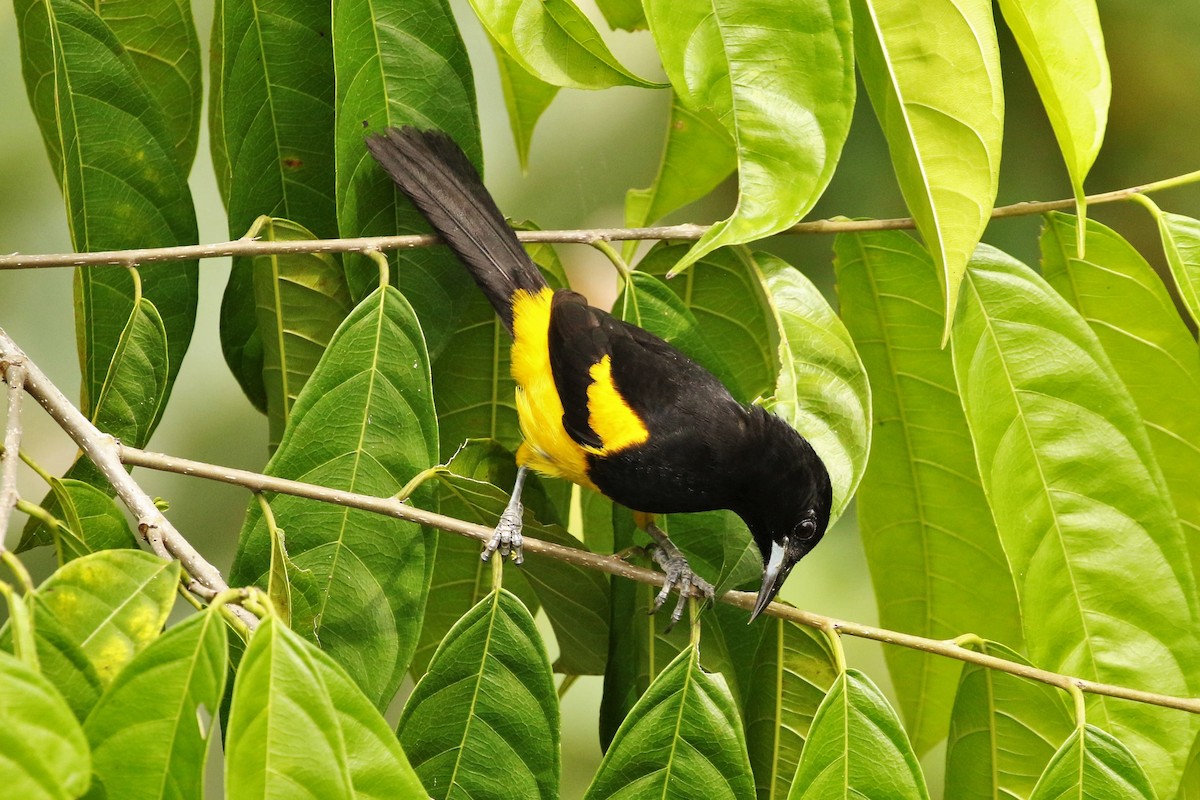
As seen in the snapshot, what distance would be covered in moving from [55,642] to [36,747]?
18cm

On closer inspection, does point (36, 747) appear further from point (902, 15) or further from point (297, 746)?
point (902, 15)

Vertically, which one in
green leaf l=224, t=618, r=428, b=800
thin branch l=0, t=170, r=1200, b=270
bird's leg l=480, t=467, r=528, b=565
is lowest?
bird's leg l=480, t=467, r=528, b=565

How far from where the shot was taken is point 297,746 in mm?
973

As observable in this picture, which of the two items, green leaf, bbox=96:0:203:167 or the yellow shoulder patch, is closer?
green leaf, bbox=96:0:203:167

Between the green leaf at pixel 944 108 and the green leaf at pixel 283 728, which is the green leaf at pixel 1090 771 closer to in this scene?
the green leaf at pixel 944 108

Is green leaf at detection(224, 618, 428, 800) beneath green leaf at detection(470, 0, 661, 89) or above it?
beneath

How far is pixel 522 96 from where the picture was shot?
6.58 ft

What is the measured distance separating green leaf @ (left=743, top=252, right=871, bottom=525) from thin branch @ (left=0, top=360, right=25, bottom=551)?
105 centimetres

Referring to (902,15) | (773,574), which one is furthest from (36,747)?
(773,574)

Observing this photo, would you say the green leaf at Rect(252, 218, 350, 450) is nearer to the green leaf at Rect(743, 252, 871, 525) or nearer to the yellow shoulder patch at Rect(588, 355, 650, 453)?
the yellow shoulder patch at Rect(588, 355, 650, 453)

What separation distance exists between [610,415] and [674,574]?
0.43 m

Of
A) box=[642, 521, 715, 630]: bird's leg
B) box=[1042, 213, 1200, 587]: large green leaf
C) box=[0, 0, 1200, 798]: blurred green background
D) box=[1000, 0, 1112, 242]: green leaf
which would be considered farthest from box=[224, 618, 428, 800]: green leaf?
box=[0, 0, 1200, 798]: blurred green background

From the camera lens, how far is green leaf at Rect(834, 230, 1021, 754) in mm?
1931

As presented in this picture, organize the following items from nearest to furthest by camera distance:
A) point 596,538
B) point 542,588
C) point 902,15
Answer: point 902,15
point 542,588
point 596,538
